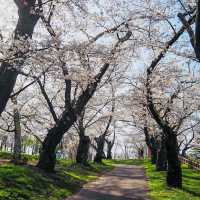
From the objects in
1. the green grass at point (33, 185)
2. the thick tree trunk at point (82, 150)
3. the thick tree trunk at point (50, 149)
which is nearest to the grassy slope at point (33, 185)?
the green grass at point (33, 185)

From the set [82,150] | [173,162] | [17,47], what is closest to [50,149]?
[173,162]

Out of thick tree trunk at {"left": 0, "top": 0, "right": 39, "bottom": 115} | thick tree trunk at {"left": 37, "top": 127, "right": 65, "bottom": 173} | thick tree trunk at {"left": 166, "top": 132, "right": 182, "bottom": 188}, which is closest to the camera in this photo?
thick tree trunk at {"left": 0, "top": 0, "right": 39, "bottom": 115}

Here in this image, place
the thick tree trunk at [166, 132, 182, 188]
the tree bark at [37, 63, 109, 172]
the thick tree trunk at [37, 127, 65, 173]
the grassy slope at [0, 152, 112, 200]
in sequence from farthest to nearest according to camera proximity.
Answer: the thick tree trunk at [37, 127, 65, 173] < the tree bark at [37, 63, 109, 172] < the thick tree trunk at [166, 132, 182, 188] < the grassy slope at [0, 152, 112, 200]

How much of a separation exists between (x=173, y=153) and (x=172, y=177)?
1.49 metres

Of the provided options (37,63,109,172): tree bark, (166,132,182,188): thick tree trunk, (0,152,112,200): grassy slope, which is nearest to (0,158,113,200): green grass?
(0,152,112,200): grassy slope

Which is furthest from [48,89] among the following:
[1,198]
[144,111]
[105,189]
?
[1,198]

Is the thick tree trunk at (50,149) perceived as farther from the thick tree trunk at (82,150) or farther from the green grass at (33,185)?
the thick tree trunk at (82,150)

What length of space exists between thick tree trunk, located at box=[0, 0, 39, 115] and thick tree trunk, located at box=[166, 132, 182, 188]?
44.0ft

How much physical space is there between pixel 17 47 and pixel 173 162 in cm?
1483

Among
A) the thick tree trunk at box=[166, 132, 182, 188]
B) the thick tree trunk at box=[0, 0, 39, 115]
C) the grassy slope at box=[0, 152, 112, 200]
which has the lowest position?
the grassy slope at box=[0, 152, 112, 200]

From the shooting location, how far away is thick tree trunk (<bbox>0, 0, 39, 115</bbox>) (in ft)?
43.0

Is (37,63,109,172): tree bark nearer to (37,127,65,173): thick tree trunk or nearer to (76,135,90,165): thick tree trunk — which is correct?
(37,127,65,173): thick tree trunk

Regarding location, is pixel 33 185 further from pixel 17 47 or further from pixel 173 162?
pixel 173 162

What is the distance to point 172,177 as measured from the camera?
81.9 feet
